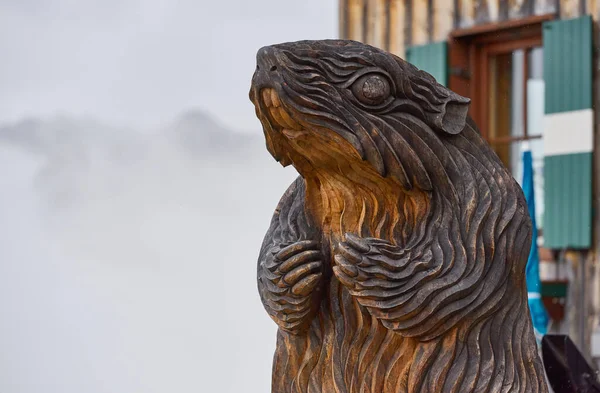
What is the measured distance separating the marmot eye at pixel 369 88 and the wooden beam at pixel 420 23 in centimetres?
388

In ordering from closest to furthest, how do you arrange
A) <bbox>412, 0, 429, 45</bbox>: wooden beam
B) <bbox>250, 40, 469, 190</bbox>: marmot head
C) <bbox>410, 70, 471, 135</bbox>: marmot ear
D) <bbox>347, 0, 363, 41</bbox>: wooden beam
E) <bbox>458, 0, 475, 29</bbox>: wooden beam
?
<bbox>250, 40, 469, 190</bbox>: marmot head, <bbox>410, 70, 471, 135</bbox>: marmot ear, <bbox>458, 0, 475, 29</bbox>: wooden beam, <bbox>412, 0, 429, 45</bbox>: wooden beam, <bbox>347, 0, 363, 41</bbox>: wooden beam

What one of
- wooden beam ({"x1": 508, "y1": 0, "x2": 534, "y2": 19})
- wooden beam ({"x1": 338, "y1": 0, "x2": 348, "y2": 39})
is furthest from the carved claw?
wooden beam ({"x1": 338, "y1": 0, "x2": 348, "y2": 39})

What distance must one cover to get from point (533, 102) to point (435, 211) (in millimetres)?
3664

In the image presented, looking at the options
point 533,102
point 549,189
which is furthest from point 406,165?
point 533,102

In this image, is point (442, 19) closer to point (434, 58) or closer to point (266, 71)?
point (434, 58)

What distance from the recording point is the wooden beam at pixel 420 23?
5.76 meters

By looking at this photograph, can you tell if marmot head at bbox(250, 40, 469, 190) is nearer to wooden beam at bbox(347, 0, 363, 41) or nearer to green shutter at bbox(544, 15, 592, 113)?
green shutter at bbox(544, 15, 592, 113)

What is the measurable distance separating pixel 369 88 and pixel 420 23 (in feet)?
12.9

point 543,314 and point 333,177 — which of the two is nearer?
point 333,177

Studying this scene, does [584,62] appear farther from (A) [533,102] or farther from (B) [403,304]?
(B) [403,304]

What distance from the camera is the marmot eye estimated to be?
1.97m

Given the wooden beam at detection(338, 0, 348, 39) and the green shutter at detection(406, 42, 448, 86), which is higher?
the wooden beam at detection(338, 0, 348, 39)

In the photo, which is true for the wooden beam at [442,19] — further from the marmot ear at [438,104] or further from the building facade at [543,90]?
the marmot ear at [438,104]

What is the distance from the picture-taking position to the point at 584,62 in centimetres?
500
